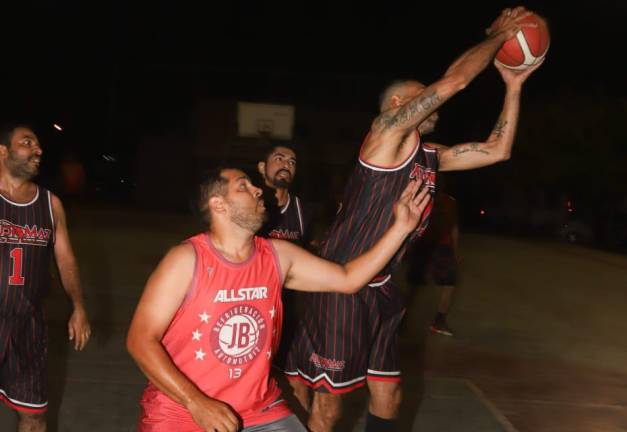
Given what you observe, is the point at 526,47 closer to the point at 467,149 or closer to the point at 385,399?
the point at 467,149

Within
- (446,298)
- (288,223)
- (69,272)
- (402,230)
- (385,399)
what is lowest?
(446,298)

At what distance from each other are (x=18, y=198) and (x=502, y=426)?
362 cm

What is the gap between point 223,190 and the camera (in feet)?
11.1

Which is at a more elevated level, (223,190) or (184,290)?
(223,190)

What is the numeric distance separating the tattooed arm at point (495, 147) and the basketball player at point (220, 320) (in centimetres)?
117

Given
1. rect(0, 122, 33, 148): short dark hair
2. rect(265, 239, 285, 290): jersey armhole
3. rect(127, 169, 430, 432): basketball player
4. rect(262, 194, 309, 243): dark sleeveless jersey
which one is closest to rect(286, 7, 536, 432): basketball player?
rect(127, 169, 430, 432): basketball player

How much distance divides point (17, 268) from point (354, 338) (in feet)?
6.12

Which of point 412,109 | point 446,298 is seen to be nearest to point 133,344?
point 412,109

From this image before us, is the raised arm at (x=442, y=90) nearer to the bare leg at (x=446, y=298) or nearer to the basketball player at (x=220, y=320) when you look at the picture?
the basketball player at (x=220, y=320)

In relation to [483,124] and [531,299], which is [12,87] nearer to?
[483,124]

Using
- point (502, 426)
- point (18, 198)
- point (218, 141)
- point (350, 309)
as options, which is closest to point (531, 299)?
point (502, 426)

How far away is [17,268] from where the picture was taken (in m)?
4.24

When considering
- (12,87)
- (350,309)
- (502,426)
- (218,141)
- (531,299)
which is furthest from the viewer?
(12,87)

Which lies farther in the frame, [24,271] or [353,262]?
[24,271]
